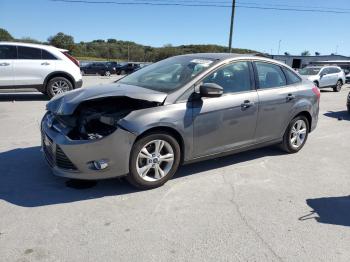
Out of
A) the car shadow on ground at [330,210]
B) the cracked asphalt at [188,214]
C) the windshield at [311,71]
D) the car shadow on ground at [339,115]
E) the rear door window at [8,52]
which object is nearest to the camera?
the cracked asphalt at [188,214]

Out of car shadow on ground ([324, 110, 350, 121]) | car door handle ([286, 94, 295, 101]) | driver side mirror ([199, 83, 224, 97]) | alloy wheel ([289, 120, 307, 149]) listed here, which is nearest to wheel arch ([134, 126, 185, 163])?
driver side mirror ([199, 83, 224, 97])

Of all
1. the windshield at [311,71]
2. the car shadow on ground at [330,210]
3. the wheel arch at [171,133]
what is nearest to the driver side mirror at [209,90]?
the wheel arch at [171,133]

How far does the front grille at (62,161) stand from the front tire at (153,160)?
0.65 meters

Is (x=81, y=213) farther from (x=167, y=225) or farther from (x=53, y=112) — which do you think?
(x=53, y=112)

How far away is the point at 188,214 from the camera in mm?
3834

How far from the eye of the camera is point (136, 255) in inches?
120

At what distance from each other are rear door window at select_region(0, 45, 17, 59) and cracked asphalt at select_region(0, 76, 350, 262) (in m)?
5.82

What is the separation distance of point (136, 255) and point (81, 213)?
0.97m

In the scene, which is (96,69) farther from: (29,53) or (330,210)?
(330,210)

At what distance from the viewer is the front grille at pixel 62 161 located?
4.09 m

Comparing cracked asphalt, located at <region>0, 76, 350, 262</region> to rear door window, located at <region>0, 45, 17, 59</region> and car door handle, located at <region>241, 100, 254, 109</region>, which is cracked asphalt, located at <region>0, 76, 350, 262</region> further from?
rear door window, located at <region>0, 45, 17, 59</region>

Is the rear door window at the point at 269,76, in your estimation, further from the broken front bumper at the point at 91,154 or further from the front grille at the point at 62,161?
the front grille at the point at 62,161

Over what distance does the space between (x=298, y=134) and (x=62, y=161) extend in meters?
3.93

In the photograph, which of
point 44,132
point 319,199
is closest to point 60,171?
point 44,132
